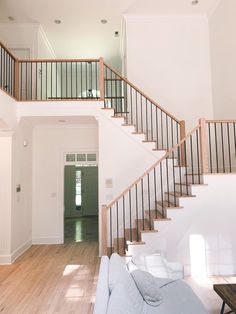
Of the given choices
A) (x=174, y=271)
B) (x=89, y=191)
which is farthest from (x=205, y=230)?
(x=89, y=191)

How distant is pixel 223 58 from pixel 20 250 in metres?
6.44

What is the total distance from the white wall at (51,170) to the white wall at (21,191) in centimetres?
22

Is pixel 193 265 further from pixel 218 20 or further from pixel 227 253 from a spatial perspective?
pixel 218 20

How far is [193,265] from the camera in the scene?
13.9ft

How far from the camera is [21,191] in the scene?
5.66 metres

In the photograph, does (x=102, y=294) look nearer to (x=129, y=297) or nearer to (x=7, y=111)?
(x=129, y=297)

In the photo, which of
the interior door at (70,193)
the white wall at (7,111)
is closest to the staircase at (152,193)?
the white wall at (7,111)

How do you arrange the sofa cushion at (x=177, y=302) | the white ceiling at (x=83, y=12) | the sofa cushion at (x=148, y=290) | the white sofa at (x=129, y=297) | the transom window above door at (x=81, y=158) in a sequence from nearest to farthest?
1. the white sofa at (x=129, y=297)
2. the sofa cushion at (x=177, y=302)
3. the sofa cushion at (x=148, y=290)
4. the white ceiling at (x=83, y=12)
5. the transom window above door at (x=81, y=158)

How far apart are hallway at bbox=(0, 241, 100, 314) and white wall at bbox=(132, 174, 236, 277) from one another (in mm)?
1294

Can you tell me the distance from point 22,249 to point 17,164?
192cm

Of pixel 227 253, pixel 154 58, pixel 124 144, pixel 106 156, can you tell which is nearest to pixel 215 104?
pixel 154 58

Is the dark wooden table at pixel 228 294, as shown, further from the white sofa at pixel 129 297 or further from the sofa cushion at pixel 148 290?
the sofa cushion at pixel 148 290

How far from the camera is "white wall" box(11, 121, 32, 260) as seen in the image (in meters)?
5.20

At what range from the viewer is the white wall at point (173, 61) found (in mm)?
6688
